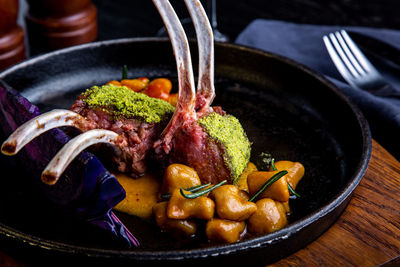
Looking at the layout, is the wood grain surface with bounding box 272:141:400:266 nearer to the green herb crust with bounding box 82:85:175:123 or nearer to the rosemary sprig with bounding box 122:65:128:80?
the green herb crust with bounding box 82:85:175:123

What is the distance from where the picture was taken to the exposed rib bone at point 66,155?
51.8 inches

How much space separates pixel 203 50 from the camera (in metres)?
1.93

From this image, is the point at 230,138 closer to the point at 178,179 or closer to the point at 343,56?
the point at 178,179

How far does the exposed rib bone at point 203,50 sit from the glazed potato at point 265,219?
1.75 ft

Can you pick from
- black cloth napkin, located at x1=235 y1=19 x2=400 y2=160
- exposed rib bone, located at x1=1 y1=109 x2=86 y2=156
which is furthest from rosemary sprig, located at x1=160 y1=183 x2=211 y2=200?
black cloth napkin, located at x1=235 y1=19 x2=400 y2=160

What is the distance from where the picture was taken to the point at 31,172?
1.73 metres

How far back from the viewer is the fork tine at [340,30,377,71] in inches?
105

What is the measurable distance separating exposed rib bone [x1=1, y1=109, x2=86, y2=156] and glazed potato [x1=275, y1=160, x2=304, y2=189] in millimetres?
815

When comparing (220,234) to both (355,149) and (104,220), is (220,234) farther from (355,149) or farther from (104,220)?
(355,149)

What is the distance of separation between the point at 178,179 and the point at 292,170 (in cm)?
46

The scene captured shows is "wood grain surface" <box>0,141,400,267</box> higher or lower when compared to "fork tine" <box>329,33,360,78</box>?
lower

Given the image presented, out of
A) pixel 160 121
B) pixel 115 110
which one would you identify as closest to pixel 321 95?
pixel 160 121

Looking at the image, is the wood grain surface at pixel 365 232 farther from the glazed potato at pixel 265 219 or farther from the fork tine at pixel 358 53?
the fork tine at pixel 358 53

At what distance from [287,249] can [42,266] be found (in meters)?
0.78
